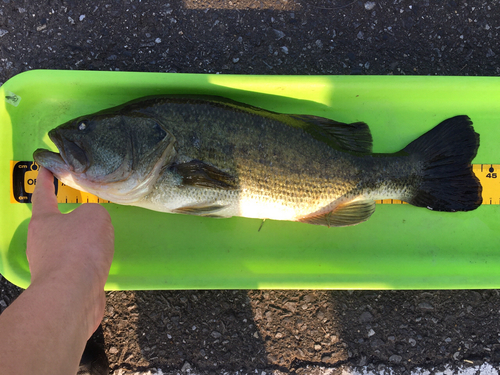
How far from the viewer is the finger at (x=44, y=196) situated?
2270mm

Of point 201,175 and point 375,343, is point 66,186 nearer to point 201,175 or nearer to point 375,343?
point 201,175

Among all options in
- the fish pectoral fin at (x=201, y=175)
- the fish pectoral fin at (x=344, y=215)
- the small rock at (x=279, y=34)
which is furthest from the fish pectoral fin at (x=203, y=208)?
the small rock at (x=279, y=34)

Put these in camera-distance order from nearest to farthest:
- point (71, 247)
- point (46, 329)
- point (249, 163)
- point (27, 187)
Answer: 1. point (46, 329)
2. point (71, 247)
3. point (249, 163)
4. point (27, 187)

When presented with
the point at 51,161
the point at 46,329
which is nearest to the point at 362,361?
the point at 46,329

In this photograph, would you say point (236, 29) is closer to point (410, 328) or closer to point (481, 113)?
point (481, 113)

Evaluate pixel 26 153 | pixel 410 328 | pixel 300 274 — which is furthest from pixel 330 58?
pixel 26 153

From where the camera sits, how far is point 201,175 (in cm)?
233

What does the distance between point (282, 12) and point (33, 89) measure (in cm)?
252

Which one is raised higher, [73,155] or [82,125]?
[82,125]

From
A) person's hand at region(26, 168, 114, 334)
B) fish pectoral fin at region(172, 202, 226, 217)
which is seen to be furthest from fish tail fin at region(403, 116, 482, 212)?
person's hand at region(26, 168, 114, 334)

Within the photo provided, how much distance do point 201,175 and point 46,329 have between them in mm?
1352

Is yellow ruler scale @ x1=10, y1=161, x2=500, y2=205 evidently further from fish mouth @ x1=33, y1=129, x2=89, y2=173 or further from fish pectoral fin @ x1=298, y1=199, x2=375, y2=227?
fish mouth @ x1=33, y1=129, x2=89, y2=173

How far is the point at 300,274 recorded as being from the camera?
9.19ft

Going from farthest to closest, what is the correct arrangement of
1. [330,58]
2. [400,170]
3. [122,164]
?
[330,58], [400,170], [122,164]
